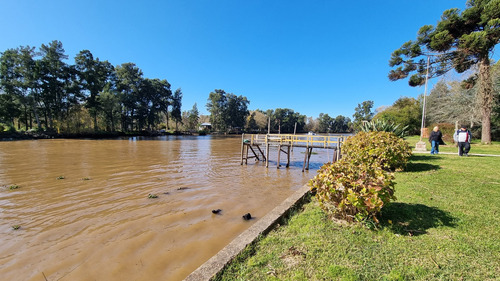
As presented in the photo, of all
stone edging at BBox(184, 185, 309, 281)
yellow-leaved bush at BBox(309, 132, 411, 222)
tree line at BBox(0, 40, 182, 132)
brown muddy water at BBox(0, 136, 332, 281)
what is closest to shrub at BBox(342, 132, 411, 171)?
brown muddy water at BBox(0, 136, 332, 281)

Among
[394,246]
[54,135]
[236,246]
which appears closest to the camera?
[394,246]

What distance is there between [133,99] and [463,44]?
182 feet

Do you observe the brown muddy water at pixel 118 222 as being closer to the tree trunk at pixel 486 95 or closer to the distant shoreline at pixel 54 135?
the tree trunk at pixel 486 95

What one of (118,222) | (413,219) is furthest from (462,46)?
(118,222)

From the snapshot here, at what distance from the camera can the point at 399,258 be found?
2.67 m

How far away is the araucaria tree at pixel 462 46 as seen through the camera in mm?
15281

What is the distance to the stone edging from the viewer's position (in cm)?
263

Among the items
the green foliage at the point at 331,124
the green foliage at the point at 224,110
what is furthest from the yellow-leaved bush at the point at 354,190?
the green foliage at the point at 331,124

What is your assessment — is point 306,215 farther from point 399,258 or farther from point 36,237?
point 36,237

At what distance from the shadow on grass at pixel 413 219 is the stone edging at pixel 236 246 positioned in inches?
73.6

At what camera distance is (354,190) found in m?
3.49

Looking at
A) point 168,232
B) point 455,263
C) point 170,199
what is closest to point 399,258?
point 455,263

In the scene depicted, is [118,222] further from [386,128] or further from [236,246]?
[386,128]

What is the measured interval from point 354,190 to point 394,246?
91 cm
